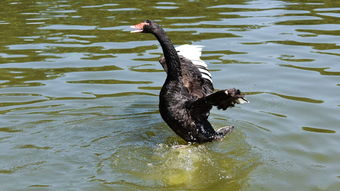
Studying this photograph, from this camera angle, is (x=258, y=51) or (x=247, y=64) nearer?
(x=247, y=64)

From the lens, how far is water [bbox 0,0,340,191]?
576cm

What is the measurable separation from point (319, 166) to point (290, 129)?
109cm

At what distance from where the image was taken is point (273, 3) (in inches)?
561

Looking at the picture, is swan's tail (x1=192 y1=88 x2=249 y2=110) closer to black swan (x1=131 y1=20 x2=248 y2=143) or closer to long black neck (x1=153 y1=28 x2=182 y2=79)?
black swan (x1=131 y1=20 x2=248 y2=143)

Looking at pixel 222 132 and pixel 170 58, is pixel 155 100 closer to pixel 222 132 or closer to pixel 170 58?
pixel 170 58

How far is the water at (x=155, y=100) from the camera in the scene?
576 centimetres

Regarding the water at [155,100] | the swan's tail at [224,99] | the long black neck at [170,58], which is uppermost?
the long black neck at [170,58]

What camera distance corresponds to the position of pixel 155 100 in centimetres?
817

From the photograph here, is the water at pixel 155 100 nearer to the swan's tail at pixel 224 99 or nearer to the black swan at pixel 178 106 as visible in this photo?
the black swan at pixel 178 106

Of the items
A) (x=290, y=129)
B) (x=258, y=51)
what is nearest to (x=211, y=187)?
(x=290, y=129)

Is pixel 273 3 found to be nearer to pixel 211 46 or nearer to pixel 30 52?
pixel 211 46

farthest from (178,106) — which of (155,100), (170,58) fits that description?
(155,100)

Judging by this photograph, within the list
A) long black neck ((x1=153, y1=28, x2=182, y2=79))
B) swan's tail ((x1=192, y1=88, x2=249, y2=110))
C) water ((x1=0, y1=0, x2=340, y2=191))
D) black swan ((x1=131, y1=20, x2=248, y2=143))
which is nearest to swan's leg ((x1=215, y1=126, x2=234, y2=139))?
black swan ((x1=131, y1=20, x2=248, y2=143))

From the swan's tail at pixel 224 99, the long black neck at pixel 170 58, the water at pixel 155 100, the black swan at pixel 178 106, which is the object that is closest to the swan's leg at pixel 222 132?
the black swan at pixel 178 106
